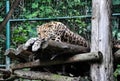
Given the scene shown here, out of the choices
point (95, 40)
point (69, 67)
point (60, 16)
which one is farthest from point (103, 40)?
point (60, 16)

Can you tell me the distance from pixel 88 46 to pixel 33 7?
2.59 meters

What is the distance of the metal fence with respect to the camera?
6.65m

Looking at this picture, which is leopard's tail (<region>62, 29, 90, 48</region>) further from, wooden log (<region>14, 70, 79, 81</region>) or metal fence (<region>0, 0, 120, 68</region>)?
metal fence (<region>0, 0, 120, 68</region>)

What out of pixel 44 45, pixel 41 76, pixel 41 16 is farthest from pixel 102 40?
pixel 41 16

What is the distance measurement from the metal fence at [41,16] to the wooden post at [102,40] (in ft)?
6.26

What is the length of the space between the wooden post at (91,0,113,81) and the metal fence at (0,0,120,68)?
6.26ft

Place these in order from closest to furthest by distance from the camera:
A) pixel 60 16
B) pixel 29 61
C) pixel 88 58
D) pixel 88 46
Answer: pixel 88 58 < pixel 88 46 < pixel 29 61 < pixel 60 16

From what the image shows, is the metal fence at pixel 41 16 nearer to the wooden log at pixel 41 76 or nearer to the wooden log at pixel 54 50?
the wooden log at pixel 41 76

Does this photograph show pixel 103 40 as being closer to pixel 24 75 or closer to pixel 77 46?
pixel 77 46

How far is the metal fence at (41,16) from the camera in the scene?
6648 millimetres

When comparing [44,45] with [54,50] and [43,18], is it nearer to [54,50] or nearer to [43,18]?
[54,50]

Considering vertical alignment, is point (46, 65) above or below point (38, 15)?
below

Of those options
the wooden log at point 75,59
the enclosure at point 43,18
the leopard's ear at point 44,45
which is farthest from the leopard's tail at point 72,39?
the enclosure at point 43,18

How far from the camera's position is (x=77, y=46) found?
15.3 ft
